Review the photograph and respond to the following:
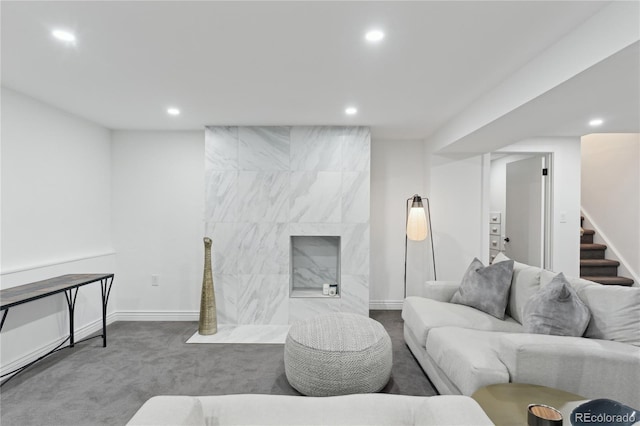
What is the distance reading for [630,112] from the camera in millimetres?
2998

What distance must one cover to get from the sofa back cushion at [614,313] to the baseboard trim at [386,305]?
2.66m

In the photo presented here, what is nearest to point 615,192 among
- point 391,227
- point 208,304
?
point 391,227

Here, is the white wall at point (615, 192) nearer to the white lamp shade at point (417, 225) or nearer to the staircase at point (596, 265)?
the staircase at point (596, 265)

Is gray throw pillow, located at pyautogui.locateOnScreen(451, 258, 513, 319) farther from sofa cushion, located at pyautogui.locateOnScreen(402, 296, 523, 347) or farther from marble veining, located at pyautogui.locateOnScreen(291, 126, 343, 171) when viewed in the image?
marble veining, located at pyautogui.locateOnScreen(291, 126, 343, 171)

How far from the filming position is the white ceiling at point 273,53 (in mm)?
A: 1728

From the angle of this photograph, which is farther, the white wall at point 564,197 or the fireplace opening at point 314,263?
the fireplace opening at point 314,263

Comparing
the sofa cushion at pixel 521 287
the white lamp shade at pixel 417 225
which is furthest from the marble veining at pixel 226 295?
the sofa cushion at pixel 521 287

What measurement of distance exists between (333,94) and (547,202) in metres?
3.37

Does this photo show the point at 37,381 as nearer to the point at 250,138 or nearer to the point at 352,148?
the point at 250,138

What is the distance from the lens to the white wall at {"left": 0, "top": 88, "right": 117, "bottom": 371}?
2830 millimetres

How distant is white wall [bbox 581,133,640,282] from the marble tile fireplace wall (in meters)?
3.69

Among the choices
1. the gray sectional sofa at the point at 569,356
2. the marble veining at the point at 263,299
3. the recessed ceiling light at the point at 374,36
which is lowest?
the marble veining at the point at 263,299

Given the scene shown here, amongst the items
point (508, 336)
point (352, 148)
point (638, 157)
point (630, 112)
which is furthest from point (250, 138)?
point (638, 157)

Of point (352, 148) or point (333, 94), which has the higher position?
point (333, 94)
